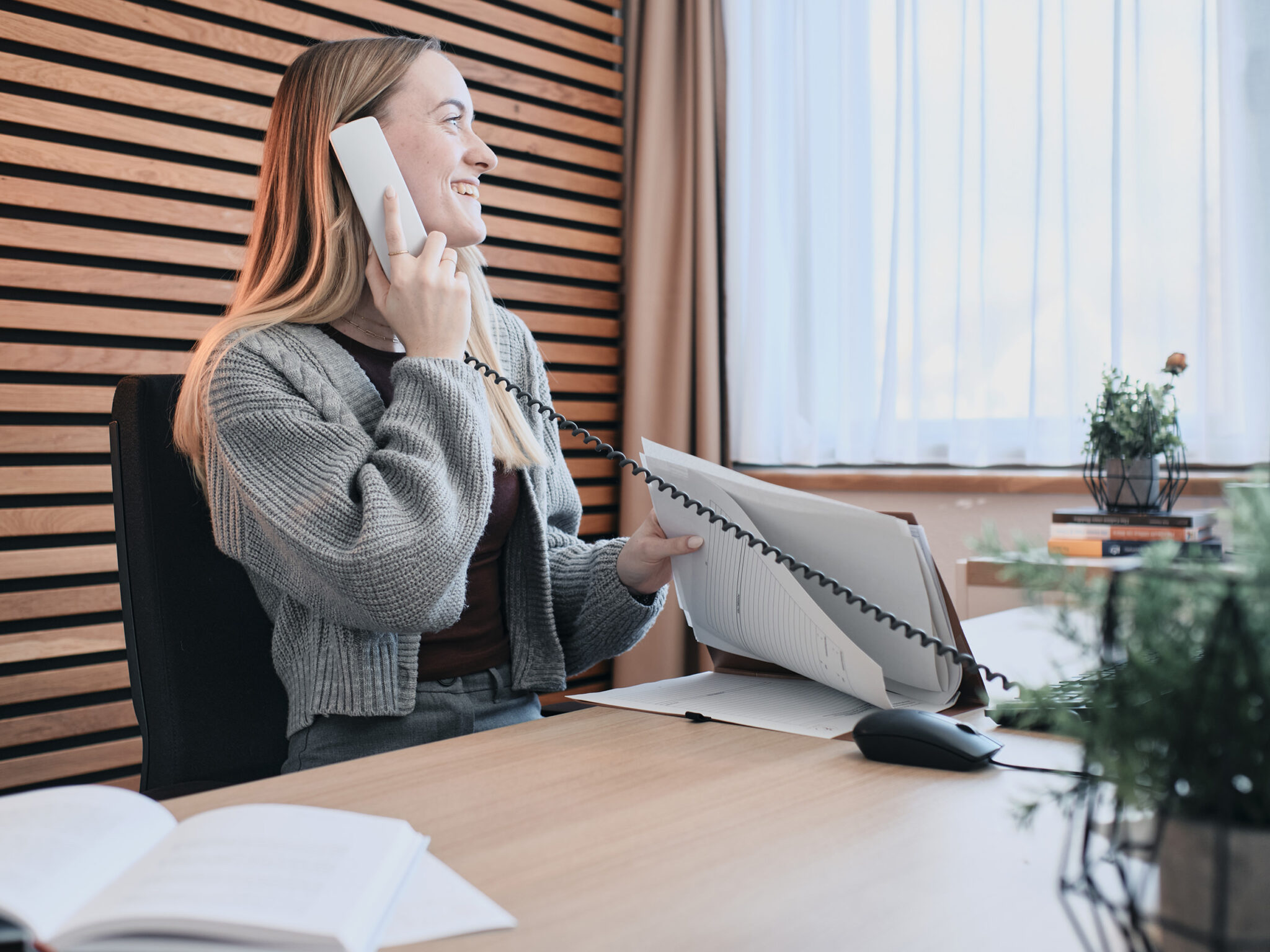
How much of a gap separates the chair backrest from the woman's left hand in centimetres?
45

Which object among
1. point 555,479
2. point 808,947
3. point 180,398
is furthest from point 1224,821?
point 555,479

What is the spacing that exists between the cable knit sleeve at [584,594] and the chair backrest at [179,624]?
0.41 metres

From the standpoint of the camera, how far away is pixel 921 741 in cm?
83

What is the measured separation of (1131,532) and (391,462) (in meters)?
1.34

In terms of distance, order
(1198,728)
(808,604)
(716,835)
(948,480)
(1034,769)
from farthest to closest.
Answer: (948,480), (808,604), (1034,769), (716,835), (1198,728)

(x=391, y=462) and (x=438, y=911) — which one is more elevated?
(x=391, y=462)

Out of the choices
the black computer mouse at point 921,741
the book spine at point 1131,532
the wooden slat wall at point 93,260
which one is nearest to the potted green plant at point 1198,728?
A: the black computer mouse at point 921,741

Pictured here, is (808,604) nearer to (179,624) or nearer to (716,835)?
(716,835)

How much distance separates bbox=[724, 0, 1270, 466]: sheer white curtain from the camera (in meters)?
2.21

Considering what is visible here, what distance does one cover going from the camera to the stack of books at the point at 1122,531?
Answer: 1.81 meters

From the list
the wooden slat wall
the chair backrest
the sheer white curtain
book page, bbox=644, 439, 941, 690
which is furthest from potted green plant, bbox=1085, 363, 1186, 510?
the wooden slat wall

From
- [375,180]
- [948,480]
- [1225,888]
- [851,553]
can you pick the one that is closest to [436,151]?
[375,180]

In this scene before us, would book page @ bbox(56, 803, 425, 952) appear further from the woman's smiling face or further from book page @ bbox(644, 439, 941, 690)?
the woman's smiling face

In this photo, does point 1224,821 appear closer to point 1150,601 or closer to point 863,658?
point 1150,601
